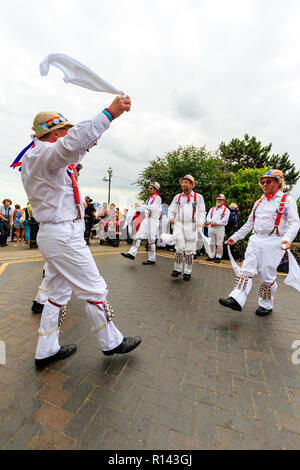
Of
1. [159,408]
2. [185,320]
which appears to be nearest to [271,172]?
[185,320]

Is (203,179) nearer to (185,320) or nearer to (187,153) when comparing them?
(187,153)

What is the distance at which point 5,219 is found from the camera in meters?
9.31

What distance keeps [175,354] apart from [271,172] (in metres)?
2.89

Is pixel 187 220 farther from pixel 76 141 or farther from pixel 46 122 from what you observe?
pixel 76 141

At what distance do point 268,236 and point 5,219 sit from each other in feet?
33.1

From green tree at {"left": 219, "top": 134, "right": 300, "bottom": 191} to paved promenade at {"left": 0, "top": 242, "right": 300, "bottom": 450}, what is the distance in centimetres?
3020

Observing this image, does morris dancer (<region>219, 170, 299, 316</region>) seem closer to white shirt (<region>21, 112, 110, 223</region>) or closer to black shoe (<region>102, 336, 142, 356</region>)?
black shoe (<region>102, 336, 142, 356</region>)

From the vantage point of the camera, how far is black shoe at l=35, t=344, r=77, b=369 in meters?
2.06

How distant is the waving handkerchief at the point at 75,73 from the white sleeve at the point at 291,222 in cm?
278

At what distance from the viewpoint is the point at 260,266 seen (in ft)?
10.8

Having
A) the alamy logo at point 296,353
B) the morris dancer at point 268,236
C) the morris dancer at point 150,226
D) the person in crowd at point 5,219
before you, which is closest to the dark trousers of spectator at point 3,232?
the person in crowd at point 5,219

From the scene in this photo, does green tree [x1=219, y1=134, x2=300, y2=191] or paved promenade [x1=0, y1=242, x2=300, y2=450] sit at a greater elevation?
green tree [x1=219, y1=134, x2=300, y2=191]

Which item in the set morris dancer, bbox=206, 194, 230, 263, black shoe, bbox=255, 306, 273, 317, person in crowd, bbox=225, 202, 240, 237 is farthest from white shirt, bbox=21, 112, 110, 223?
person in crowd, bbox=225, 202, 240, 237

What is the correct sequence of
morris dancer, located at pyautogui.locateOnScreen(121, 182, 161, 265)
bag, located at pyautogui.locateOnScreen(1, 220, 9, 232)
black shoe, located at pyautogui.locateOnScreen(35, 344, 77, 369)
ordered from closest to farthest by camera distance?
black shoe, located at pyautogui.locateOnScreen(35, 344, 77, 369) < morris dancer, located at pyautogui.locateOnScreen(121, 182, 161, 265) < bag, located at pyautogui.locateOnScreen(1, 220, 9, 232)
